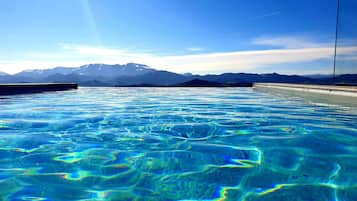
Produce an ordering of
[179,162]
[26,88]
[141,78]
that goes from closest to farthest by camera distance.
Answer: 1. [179,162]
2. [26,88]
3. [141,78]

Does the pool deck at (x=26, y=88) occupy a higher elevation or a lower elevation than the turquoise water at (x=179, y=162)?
higher

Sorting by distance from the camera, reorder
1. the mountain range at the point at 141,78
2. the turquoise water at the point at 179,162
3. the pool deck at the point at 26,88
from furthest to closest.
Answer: the mountain range at the point at 141,78
the pool deck at the point at 26,88
the turquoise water at the point at 179,162

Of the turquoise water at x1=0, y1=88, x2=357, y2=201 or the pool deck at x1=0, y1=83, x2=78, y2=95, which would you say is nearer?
the turquoise water at x1=0, y1=88, x2=357, y2=201

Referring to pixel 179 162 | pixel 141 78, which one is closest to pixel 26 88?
pixel 179 162

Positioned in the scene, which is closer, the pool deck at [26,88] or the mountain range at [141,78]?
the pool deck at [26,88]

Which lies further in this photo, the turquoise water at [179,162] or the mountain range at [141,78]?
the mountain range at [141,78]

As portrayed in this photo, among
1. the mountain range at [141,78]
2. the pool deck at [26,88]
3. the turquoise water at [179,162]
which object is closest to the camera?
the turquoise water at [179,162]

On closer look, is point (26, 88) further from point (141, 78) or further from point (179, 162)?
point (141, 78)

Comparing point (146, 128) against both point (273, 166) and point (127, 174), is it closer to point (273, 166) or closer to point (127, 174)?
point (127, 174)

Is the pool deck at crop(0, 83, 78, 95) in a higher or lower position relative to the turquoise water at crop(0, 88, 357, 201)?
higher

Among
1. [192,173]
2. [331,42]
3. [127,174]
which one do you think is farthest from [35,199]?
[331,42]

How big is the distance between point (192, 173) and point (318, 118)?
3372 millimetres

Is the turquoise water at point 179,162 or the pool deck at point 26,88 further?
the pool deck at point 26,88

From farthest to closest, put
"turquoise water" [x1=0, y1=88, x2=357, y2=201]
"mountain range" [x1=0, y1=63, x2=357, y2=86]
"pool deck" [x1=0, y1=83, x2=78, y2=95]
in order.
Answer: "mountain range" [x1=0, y1=63, x2=357, y2=86], "pool deck" [x1=0, y1=83, x2=78, y2=95], "turquoise water" [x1=0, y1=88, x2=357, y2=201]
